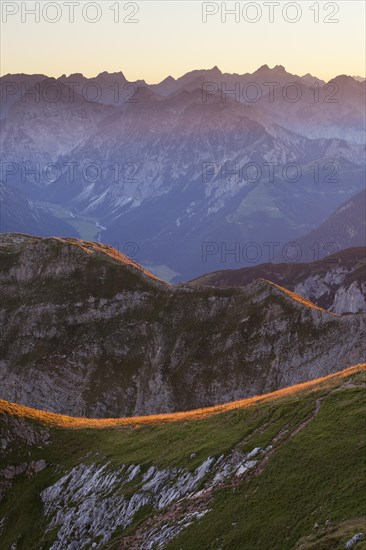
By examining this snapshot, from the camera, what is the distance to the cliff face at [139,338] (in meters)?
142

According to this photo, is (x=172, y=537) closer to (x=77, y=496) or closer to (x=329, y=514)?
(x=329, y=514)

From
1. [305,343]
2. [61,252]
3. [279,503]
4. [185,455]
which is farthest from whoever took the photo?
[61,252]

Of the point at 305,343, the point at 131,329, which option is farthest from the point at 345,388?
the point at 131,329

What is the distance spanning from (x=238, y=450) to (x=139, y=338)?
312 feet

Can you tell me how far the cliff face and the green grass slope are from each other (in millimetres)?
54149

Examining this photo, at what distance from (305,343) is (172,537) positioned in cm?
8855

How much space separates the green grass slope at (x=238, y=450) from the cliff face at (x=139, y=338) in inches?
2132

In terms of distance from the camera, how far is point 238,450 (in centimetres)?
6469

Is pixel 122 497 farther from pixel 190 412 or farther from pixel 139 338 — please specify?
pixel 139 338

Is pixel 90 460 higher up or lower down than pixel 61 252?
lower down

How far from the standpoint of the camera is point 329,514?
163ft

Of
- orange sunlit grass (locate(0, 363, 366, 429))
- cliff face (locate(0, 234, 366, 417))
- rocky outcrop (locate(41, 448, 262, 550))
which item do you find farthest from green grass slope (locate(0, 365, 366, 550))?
cliff face (locate(0, 234, 366, 417))

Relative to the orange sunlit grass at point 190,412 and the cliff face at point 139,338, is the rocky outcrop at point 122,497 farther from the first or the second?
the cliff face at point 139,338

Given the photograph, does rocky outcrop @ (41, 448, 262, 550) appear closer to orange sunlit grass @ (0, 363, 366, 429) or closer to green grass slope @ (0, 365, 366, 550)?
green grass slope @ (0, 365, 366, 550)
